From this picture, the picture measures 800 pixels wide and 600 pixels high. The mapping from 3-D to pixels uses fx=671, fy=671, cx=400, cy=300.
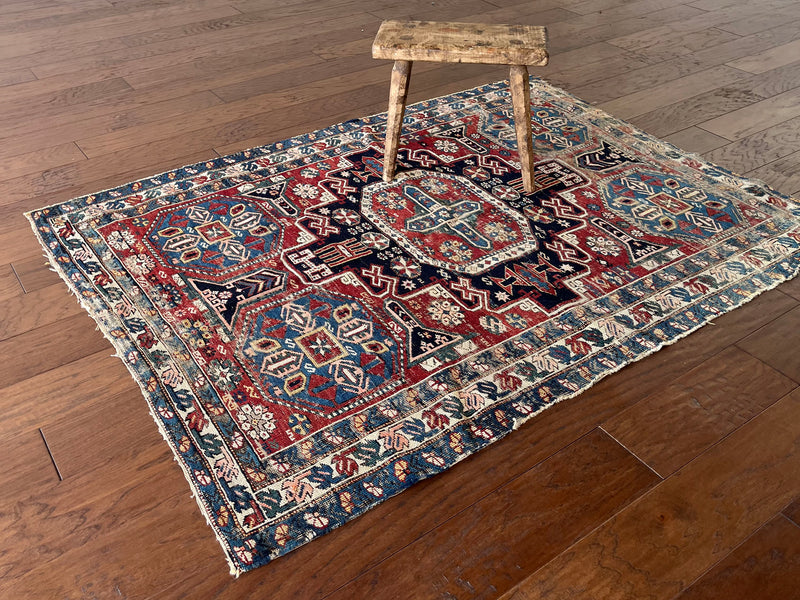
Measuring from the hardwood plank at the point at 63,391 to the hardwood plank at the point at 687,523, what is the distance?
3.48ft

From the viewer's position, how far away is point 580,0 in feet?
13.4

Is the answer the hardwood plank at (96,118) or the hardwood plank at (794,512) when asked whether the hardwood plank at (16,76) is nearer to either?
the hardwood plank at (96,118)

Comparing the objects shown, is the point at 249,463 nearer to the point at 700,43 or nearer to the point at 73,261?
the point at 73,261

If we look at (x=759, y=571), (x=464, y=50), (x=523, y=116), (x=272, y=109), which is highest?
(x=464, y=50)

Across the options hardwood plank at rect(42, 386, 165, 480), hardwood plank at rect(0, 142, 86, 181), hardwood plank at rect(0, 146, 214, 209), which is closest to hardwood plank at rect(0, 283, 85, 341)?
hardwood plank at rect(42, 386, 165, 480)

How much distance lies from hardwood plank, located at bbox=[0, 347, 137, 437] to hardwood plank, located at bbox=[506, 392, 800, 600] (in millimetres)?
1061

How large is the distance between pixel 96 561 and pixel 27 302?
0.91m

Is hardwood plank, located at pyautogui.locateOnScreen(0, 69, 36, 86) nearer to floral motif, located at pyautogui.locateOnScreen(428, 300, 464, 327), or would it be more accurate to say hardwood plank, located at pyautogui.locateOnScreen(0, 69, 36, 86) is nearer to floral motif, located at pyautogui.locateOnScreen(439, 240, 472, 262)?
floral motif, located at pyautogui.locateOnScreen(439, 240, 472, 262)

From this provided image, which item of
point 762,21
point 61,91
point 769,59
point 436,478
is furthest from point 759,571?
point 762,21

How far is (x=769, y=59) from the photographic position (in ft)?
11.3

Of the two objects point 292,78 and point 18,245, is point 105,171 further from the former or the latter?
point 292,78

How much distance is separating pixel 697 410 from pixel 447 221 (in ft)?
3.22

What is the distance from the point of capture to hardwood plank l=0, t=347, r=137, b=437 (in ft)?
5.20

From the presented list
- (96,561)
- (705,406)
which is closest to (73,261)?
(96,561)
